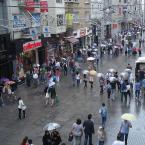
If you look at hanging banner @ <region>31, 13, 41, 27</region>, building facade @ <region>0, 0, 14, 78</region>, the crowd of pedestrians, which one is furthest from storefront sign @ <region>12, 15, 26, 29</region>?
the crowd of pedestrians

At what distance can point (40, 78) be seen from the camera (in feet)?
114

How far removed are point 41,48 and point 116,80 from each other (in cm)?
1483

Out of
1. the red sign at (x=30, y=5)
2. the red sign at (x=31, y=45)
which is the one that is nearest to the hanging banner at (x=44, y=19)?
the red sign at (x=31, y=45)

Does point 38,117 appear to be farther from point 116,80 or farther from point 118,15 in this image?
point 118,15

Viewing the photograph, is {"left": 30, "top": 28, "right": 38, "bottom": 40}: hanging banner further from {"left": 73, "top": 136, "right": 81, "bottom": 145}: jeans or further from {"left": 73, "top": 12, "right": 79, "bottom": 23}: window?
{"left": 73, "top": 136, "right": 81, "bottom": 145}: jeans

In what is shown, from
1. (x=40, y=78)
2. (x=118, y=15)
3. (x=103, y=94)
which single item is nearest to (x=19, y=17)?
(x=40, y=78)

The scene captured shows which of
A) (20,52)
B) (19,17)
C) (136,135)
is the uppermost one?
(19,17)

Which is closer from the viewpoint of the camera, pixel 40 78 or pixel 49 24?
pixel 40 78

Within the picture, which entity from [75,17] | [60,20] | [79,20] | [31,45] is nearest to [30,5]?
[31,45]

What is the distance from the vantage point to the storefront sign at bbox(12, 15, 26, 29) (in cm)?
3453

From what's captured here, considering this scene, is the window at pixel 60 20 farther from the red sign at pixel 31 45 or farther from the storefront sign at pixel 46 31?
the red sign at pixel 31 45

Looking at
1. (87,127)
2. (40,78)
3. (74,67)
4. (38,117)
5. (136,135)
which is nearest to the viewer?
(87,127)

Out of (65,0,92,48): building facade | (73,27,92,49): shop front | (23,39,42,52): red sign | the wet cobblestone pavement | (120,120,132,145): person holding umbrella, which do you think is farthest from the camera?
(73,27,92,49): shop front

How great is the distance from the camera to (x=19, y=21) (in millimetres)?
35281
